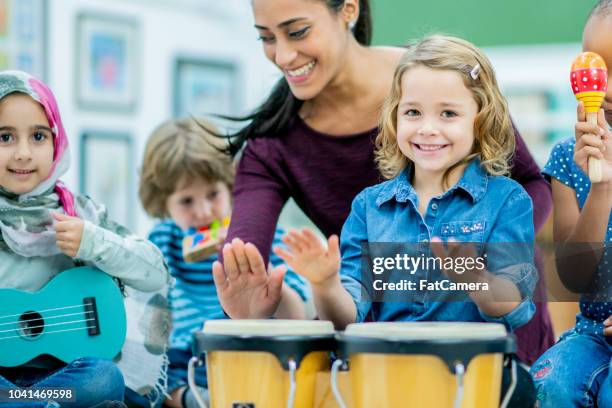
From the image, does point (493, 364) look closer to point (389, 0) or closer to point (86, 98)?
point (86, 98)

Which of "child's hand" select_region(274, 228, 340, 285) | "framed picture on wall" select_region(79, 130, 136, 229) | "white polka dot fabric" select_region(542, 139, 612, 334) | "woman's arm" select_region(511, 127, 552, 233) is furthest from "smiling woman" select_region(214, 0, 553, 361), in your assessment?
"framed picture on wall" select_region(79, 130, 136, 229)

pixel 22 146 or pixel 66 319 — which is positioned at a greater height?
pixel 22 146

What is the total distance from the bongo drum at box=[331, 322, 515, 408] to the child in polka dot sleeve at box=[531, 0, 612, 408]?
0.31 metres

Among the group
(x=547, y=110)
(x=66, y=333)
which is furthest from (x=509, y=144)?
(x=547, y=110)

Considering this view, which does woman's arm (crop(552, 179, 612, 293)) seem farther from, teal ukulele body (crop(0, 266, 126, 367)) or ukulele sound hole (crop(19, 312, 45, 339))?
ukulele sound hole (crop(19, 312, 45, 339))

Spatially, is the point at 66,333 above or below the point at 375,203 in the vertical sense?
below

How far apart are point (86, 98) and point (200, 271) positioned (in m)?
3.18

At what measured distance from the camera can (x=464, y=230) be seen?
1818mm

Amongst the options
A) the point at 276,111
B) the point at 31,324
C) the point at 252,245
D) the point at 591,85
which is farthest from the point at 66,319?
the point at 591,85

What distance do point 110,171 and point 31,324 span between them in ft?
13.0

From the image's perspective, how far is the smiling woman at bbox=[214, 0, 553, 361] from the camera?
2.28 m

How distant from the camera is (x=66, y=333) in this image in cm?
211

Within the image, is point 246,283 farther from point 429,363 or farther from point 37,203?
point 37,203

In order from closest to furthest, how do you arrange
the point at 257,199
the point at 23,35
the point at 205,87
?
1. the point at 257,199
2. the point at 23,35
3. the point at 205,87
